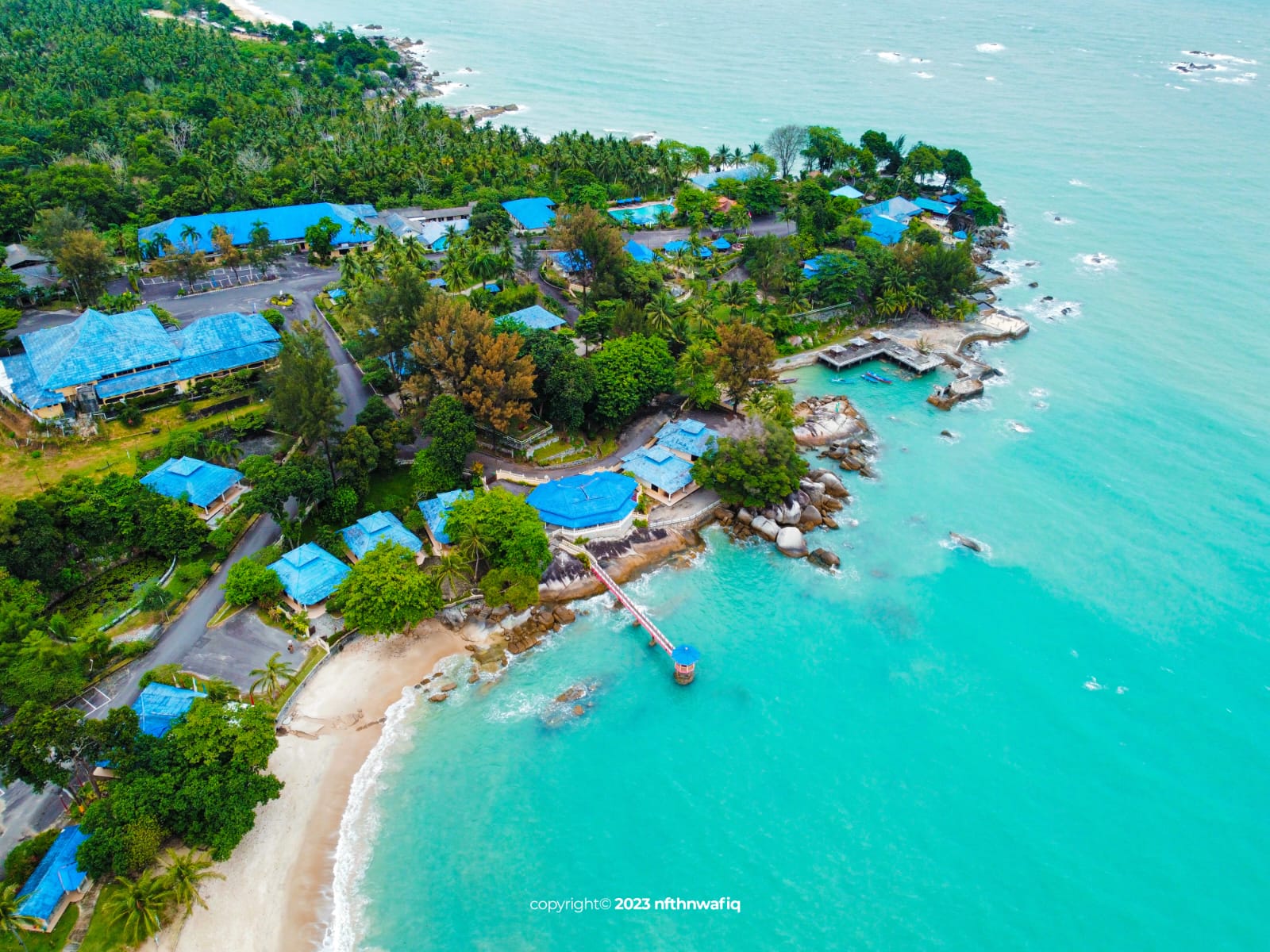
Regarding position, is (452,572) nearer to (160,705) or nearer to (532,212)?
(160,705)

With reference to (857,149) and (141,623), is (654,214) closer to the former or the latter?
(857,149)

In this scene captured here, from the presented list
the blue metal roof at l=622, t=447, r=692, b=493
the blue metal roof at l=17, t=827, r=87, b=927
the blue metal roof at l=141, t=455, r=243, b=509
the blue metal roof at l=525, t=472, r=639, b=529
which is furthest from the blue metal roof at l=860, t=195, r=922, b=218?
the blue metal roof at l=17, t=827, r=87, b=927

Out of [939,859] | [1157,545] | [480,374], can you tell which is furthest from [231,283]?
[1157,545]

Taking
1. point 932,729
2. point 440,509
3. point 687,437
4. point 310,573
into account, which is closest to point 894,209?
point 687,437

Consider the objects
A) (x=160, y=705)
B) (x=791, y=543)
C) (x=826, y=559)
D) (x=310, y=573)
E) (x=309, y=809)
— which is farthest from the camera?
(x=791, y=543)

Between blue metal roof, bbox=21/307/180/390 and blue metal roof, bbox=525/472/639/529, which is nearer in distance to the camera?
blue metal roof, bbox=525/472/639/529

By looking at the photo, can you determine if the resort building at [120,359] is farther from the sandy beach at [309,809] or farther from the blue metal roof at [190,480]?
the sandy beach at [309,809]

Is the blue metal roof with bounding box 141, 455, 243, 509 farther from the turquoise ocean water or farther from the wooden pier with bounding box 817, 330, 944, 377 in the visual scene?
the wooden pier with bounding box 817, 330, 944, 377
